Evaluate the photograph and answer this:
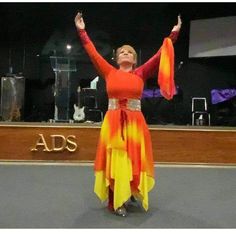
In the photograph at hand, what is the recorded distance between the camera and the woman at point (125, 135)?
206cm

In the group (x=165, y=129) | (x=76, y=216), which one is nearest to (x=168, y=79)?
(x=76, y=216)

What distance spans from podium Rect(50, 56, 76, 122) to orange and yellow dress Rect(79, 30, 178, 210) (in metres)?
2.50

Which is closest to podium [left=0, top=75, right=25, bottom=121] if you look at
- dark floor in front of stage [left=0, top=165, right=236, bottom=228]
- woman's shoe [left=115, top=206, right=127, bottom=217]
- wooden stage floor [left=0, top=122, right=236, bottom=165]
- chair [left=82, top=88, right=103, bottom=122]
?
wooden stage floor [left=0, top=122, right=236, bottom=165]

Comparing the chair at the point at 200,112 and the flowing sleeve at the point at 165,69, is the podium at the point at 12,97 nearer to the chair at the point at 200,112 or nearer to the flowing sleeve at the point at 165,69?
the chair at the point at 200,112

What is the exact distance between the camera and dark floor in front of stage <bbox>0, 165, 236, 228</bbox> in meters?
1.93

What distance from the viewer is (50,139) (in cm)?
387

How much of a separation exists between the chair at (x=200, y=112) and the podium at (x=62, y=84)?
1.59 meters

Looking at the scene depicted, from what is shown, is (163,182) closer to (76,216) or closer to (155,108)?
(76,216)

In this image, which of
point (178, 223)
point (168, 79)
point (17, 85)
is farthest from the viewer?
point (17, 85)

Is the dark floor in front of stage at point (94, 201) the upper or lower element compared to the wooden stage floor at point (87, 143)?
lower

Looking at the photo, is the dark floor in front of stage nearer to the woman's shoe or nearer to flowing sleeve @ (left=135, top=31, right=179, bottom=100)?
the woman's shoe

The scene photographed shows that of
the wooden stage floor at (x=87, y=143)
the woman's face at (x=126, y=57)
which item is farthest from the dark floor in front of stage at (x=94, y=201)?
the woman's face at (x=126, y=57)

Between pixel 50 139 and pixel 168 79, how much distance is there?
82.4 inches

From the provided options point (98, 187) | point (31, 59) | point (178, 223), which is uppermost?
point (31, 59)
